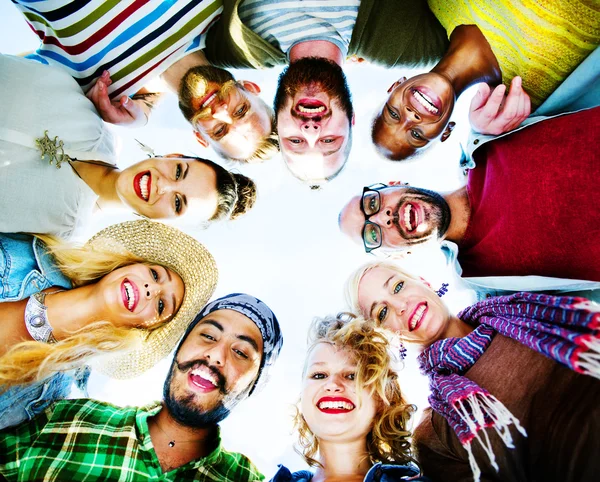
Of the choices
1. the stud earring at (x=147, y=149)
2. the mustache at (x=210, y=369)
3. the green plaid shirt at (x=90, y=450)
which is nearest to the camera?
the green plaid shirt at (x=90, y=450)

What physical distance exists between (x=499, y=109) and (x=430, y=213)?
2.80ft

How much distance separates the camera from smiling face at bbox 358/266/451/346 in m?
3.07

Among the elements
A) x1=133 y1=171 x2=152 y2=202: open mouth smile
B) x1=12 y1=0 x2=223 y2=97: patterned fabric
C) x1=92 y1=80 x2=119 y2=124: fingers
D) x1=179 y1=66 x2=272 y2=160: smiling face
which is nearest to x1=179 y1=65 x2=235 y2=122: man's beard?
x1=179 y1=66 x2=272 y2=160: smiling face

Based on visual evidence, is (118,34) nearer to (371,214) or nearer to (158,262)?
(158,262)

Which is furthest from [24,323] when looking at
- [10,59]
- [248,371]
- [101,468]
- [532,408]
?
[532,408]

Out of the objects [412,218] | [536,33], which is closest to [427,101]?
[536,33]

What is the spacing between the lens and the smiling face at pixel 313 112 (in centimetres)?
302

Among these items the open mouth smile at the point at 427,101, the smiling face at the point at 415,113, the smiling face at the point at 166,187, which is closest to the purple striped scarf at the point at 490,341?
the smiling face at the point at 415,113

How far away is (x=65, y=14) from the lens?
9.29ft

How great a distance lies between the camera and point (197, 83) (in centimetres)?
328

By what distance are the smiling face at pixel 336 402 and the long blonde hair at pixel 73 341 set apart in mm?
1392

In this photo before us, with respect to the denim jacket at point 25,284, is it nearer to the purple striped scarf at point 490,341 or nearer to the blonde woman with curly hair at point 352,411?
the blonde woman with curly hair at point 352,411

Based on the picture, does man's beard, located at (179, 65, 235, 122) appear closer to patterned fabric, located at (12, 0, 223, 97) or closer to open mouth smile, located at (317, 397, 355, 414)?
patterned fabric, located at (12, 0, 223, 97)

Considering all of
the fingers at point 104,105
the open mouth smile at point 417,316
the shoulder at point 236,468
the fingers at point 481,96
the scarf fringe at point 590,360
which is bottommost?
the shoulder at point 236,468
